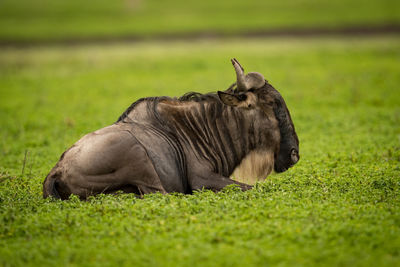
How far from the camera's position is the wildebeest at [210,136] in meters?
7.23

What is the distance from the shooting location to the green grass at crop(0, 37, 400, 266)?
5.23 metres

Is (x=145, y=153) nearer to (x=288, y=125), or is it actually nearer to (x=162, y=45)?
(x=288, y=125)

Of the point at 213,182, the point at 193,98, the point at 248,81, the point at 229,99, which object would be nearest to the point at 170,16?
the point at 193,98

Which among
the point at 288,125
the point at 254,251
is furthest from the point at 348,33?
the point at 254,251

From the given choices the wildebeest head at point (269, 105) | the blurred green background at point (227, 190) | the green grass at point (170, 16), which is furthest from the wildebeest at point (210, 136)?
the green grass at point (170, 16)

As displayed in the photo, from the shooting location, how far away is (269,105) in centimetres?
769

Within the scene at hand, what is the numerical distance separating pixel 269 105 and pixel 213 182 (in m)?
1.48

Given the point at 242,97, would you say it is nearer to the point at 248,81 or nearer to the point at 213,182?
the point at 248,81

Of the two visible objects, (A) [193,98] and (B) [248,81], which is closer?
(B) [248,81]

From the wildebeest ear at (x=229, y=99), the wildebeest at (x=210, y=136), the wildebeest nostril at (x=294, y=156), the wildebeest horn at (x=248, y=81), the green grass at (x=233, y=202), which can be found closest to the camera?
the green grass at (x=233, y=202)

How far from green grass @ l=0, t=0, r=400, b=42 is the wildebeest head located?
42314mm

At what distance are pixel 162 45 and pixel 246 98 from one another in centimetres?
3394

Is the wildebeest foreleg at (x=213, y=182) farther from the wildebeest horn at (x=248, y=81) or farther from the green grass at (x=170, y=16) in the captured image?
the green grass at (x=170, y=16)

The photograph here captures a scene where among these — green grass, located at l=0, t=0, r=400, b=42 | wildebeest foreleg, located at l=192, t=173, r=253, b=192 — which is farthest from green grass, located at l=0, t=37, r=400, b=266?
green grass, located at l=0, t=0, r=400, b=42
